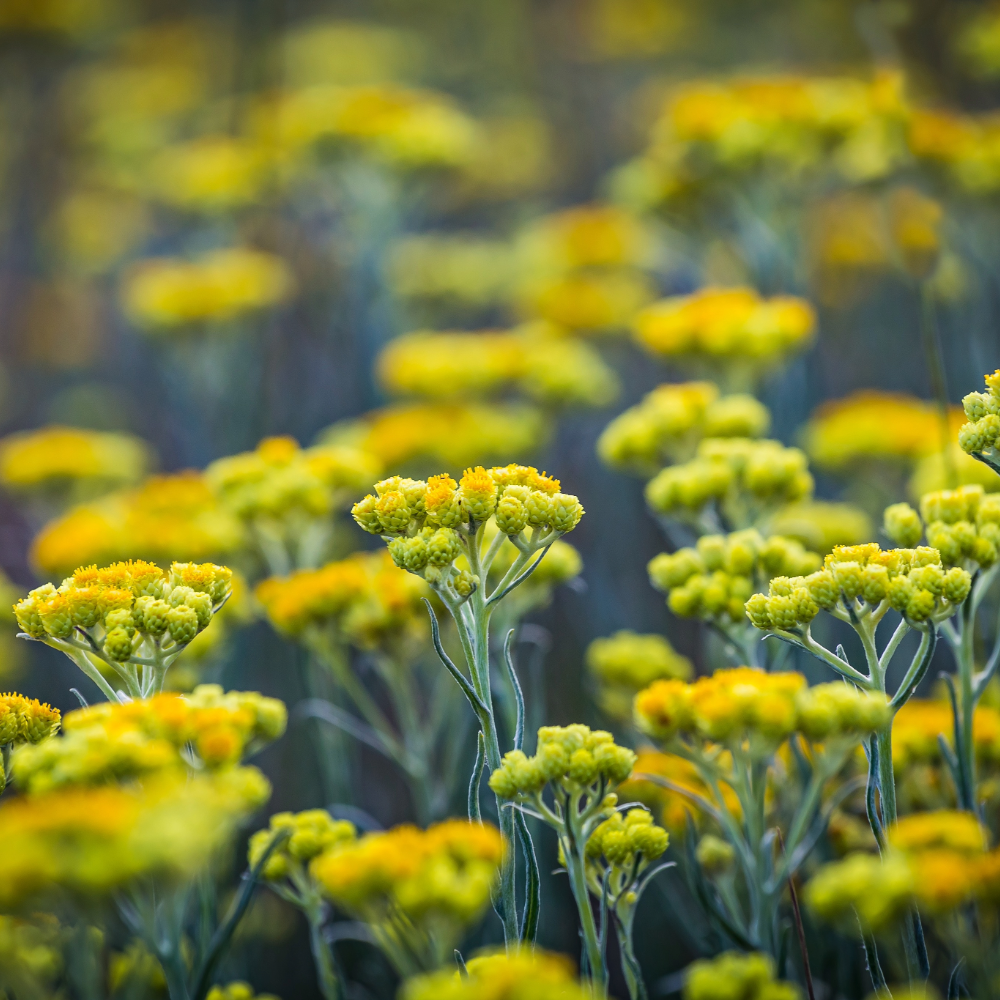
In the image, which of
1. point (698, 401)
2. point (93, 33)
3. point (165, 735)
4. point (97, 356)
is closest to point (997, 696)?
point (698, 401)

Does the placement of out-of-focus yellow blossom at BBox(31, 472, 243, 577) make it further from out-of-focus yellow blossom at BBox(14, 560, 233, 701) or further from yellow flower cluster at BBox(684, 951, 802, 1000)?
yellow flower cluster at BBox(684, 951, 802, 1000)

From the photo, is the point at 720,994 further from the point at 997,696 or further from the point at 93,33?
the point at 93,33

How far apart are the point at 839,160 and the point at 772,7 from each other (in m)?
4.87

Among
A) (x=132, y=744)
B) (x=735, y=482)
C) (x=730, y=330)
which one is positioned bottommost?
(x=132, y=744)

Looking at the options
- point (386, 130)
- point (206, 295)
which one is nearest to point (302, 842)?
point (206, 295)

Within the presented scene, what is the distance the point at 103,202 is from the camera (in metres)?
6.81

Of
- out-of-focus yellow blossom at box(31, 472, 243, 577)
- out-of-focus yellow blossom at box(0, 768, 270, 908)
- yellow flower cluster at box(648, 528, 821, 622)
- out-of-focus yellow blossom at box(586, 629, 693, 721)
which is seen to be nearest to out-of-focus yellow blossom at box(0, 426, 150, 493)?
out-of-focus yellow blossom at box(31, 472, 243, 577)

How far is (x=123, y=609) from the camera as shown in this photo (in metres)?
1.38

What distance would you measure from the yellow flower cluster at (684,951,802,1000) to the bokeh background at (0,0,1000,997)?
68 centimetres

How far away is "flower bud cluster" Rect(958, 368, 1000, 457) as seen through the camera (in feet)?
4.60

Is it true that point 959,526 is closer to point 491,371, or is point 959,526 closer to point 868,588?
point 868,588

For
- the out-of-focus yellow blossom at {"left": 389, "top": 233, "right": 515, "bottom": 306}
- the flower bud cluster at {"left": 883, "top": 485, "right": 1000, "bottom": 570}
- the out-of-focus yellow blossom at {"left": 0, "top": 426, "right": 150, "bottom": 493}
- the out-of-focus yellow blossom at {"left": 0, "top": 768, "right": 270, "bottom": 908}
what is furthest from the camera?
the out-of-focus yellow blossom at {"left": 389, "top": 233, "right": 515, "bottom": 306}

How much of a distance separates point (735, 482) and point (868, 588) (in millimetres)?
711

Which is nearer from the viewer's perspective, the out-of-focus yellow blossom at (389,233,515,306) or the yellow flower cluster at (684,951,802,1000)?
the yellow flower cluster at (684,951,802,1000)
